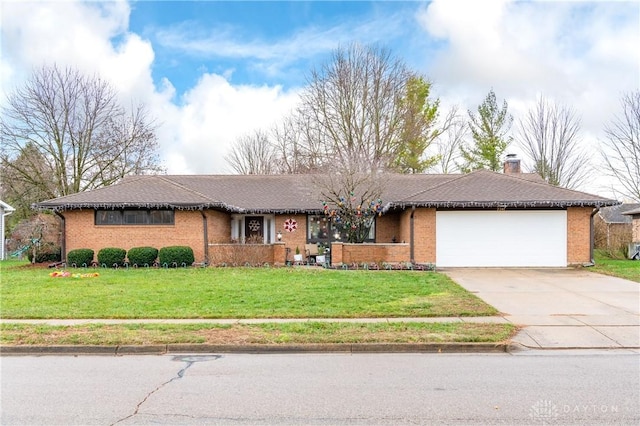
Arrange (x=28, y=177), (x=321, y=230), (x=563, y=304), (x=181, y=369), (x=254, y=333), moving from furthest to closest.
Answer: (x=28, y=177) < (x=321, y=230) < (x=563, y=304) < (x=254, y=333) < (x=181, y=369)

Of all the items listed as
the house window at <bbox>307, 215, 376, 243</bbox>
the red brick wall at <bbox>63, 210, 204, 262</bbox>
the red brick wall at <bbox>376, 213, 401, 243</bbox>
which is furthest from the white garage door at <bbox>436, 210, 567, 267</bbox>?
the red brick wall at <bbox>63, 210, 204, 262</bbox>

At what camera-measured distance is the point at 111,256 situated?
64.4 ft

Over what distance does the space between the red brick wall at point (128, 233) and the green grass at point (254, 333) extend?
11.6 metres

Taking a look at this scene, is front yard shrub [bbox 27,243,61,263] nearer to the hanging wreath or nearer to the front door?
the front door

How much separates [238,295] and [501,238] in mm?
12265

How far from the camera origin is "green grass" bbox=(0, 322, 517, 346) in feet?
25.6

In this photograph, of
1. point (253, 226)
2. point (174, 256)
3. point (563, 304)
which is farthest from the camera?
point (253, 226)

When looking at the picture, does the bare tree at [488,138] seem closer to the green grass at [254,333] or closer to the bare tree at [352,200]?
the bare tree at [352,200]

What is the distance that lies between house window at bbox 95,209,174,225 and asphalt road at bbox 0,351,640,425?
13305 mm

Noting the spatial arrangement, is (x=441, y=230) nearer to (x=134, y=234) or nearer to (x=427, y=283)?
(x=427, y=283)

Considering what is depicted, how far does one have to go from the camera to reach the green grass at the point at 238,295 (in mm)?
10000

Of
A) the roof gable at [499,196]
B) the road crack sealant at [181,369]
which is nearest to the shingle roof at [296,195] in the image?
the roof gable at [499,196]

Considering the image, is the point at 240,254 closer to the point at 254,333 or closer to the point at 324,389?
the point at 254,333

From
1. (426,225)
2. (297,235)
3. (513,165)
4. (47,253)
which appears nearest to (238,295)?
(426,225)
